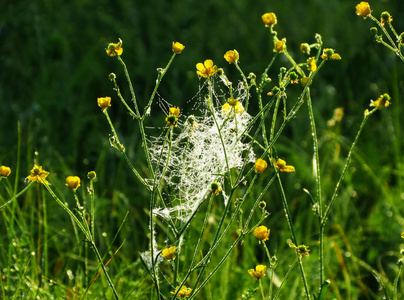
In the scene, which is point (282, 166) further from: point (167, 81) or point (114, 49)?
point (167, 81)

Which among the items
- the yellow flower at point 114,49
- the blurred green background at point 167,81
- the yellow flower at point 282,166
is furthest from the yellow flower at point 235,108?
the blurred green background at point 167,81

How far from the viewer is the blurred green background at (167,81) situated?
9.35 ft

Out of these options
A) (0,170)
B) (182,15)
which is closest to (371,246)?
(0,170)

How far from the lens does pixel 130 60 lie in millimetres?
4121

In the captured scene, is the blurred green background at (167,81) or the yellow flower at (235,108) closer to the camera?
the yellow flower at (235,108)

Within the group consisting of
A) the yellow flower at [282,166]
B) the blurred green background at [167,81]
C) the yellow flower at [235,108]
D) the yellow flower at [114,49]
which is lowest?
the blurred green background at [167,81]

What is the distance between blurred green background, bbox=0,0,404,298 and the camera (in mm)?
2850

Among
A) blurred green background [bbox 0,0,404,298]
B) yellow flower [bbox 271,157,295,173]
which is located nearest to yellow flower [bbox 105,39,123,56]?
yellow flower [bbox 271,157,295,173]

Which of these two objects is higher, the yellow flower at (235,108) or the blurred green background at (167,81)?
the yellow flower at (235,108)

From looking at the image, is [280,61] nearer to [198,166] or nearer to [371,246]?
[371,246]

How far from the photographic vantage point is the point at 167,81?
382 cm

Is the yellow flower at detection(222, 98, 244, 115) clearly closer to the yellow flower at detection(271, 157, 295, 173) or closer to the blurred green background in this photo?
the yellow flower at detection(271, 157, 295, 173)

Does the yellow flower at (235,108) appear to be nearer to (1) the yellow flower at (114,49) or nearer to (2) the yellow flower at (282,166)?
(2) the yellow flower at (282,166)

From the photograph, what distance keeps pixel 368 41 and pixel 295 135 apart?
4.86 feet
